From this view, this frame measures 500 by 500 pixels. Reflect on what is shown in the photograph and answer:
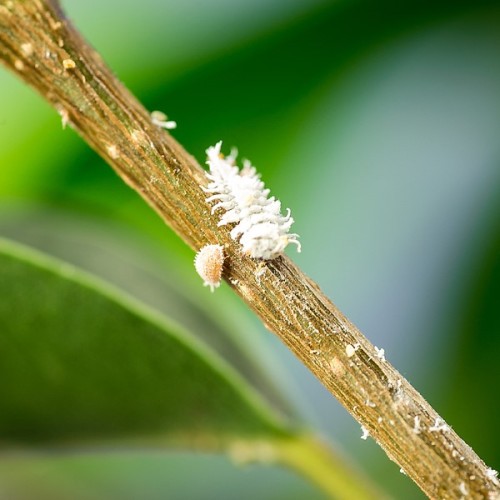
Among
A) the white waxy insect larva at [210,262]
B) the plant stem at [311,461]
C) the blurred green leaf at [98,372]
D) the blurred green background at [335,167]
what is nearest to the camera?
the white waxy insect larva at [210,262]

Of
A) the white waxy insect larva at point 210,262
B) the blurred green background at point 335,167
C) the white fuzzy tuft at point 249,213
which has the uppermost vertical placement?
the blurred green background at point 335,167

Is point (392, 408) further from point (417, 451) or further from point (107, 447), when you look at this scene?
point (107, 447)

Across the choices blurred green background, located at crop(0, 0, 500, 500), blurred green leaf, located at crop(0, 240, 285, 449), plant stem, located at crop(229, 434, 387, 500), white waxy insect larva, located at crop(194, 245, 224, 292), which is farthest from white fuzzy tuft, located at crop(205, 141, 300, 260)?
blurred green background, located at crop(0, 0, 500, 500)

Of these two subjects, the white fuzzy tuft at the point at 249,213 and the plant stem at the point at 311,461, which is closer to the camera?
the white fuzzy tuft at the point at 249,213

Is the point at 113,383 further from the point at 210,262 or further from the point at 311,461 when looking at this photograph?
the point at 210,262

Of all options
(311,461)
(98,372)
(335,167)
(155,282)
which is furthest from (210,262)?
(335,167)

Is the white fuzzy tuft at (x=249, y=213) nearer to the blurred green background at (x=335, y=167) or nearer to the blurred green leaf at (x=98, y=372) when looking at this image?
the blurred green leaf at (x=98, y=372)

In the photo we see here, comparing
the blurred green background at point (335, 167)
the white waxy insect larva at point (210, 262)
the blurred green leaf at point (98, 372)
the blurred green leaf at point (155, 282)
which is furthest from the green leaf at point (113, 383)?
the blurred green background at point (335, 167)
